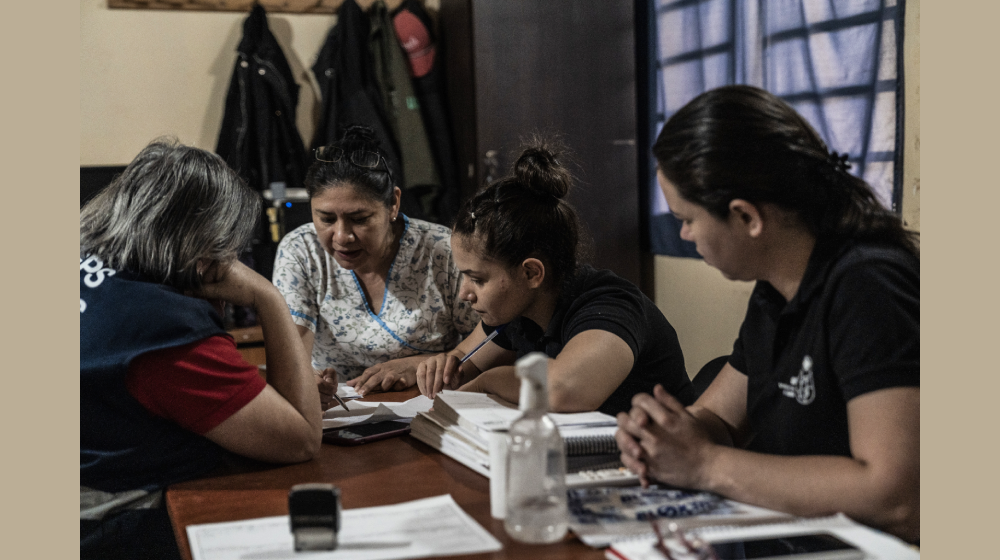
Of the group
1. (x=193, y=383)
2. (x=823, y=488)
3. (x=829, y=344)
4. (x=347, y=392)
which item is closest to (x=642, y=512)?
(x=823, y=488)

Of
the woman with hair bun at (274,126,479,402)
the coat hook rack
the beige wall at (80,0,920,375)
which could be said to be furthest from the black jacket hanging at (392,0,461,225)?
the woman with hair bun at (274,126,479,402)

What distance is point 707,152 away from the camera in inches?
42.8

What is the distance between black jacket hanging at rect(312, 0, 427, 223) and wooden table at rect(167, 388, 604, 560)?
242 centimetres

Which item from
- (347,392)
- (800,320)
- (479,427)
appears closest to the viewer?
(800,320)

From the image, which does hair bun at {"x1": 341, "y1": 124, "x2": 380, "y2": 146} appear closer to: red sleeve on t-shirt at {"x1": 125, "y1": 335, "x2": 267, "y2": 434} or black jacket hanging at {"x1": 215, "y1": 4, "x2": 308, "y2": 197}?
red sleeve on t-shirt at {"x1": 125, "y1": 335, "x2": 267, "y2": 434}

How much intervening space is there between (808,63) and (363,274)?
1.67 metres

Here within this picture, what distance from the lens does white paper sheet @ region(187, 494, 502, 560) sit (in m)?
0.94

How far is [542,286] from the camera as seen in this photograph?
1675 millimetres

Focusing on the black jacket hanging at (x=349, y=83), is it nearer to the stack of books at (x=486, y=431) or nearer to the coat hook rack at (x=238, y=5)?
the coat hook rack at (x=238, y=5)

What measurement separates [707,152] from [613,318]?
509 mm

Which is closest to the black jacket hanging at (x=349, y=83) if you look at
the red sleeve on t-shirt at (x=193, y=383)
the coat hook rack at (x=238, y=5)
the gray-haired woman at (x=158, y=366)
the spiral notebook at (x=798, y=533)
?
the coat hook rack at (x=238, y=5)

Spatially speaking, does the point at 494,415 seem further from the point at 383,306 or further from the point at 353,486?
the point at 383,306

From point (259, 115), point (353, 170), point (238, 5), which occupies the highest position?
point (238, 5)

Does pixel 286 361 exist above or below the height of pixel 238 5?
below
